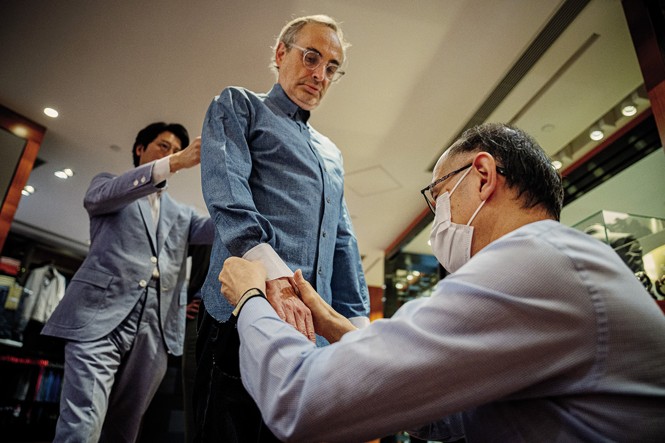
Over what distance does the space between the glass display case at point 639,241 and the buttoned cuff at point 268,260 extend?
2581 mm

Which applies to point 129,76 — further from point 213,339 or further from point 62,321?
point 213,339

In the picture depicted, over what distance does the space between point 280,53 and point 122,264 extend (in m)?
1.13

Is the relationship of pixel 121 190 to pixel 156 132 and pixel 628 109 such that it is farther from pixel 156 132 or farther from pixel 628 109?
pixel 628 109

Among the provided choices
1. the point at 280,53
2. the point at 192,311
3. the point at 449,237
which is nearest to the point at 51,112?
the point at 192,311

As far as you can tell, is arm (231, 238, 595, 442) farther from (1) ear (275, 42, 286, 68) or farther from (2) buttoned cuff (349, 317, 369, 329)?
(1) ear (275, 42, 286, 68)

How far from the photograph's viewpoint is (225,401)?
3.00 ft

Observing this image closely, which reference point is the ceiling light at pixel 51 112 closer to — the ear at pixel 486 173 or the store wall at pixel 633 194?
the ear at pixel 486 173

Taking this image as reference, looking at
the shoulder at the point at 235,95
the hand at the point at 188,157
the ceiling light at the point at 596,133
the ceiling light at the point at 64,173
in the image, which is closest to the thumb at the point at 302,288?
the shoulder at the point at 235,95

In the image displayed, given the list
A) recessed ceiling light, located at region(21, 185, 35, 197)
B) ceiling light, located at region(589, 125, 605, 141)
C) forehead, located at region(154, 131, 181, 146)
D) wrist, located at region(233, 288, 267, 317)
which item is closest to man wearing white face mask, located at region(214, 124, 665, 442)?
wrist, located at region(233, 288, 267, 317)

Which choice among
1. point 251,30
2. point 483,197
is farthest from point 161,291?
point 251,30

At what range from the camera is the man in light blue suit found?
5.25 ft

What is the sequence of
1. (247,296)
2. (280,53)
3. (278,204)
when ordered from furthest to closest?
(280,53) → (278,204) → (247,296)

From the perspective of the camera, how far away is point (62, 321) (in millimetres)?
1672

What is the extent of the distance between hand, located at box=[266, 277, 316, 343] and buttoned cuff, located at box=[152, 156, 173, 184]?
1.13m
